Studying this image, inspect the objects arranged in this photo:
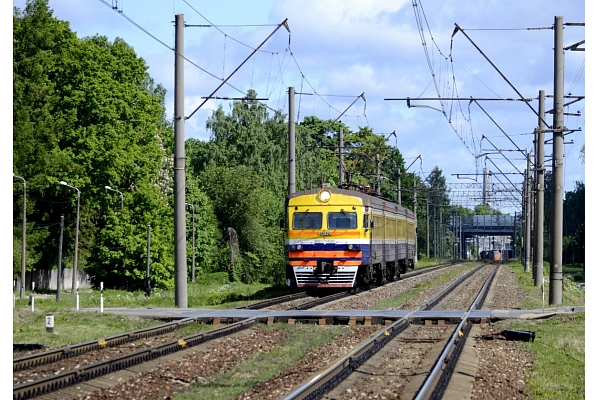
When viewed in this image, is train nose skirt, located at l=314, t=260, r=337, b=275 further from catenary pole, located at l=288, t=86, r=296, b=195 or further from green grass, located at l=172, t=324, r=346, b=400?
green grass, located at l=172, t=324, r=346, b=400

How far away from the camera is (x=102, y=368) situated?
505 inches

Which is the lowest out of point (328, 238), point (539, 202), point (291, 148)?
point (328, 238)

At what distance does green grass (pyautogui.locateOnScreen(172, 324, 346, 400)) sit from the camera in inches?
454

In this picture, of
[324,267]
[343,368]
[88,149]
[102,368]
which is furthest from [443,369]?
[88,149]

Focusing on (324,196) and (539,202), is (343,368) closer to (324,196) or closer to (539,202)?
(324,196)

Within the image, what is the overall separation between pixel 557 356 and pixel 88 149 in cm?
3666

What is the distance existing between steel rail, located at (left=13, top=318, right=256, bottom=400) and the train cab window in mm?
11559

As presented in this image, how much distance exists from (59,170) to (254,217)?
20930 millimetres

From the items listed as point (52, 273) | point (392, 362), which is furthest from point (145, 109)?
point (392, 362)

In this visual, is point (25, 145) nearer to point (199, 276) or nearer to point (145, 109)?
point (145, 109)

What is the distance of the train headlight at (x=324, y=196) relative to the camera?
2911 centimetres

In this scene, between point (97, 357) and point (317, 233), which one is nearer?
point (97, 357)

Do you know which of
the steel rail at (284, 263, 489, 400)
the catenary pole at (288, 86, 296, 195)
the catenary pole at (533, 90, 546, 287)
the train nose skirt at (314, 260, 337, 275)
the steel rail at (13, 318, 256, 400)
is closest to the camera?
the steel rail at (284, 263, 489, 400)

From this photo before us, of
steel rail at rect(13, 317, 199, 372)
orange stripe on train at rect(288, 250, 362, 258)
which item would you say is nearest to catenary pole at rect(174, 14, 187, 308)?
orange stripe on train at rect(288, 250, 362, 258)
